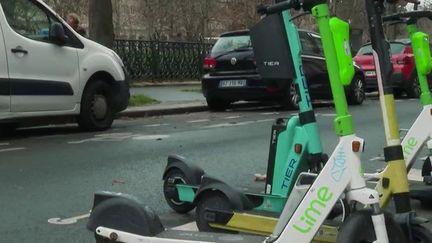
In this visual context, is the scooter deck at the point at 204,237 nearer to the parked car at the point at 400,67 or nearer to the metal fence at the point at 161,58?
the parked car at the point at 400,67

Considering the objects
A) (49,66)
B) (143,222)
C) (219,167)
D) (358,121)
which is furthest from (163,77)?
(143,222)

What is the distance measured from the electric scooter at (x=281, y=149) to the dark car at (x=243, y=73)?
9.23m

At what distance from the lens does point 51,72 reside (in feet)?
31.7

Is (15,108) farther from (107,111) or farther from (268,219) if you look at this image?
(268,219)

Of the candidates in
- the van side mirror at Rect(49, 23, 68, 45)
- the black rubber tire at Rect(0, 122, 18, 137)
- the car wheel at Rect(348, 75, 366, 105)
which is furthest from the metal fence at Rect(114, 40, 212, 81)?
the van side mirror at Rect(49, 23, 68, 45)

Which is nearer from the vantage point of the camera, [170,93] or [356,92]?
[356,92]

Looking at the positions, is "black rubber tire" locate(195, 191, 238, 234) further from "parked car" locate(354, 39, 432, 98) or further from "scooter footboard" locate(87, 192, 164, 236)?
"parked car" locate(354, 39, 432, 98)

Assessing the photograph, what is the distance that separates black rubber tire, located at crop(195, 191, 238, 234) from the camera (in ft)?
13.5

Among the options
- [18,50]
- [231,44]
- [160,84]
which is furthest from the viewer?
[160,84]

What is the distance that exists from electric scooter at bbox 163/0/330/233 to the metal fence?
17069 millimetres

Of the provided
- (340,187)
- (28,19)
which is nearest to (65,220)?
(340,187)

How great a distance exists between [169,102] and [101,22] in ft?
7.95

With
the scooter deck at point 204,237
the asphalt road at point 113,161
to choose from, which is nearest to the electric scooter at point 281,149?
the scooter deck at point 204,237

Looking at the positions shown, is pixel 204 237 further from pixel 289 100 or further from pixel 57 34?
pixel 289 100
